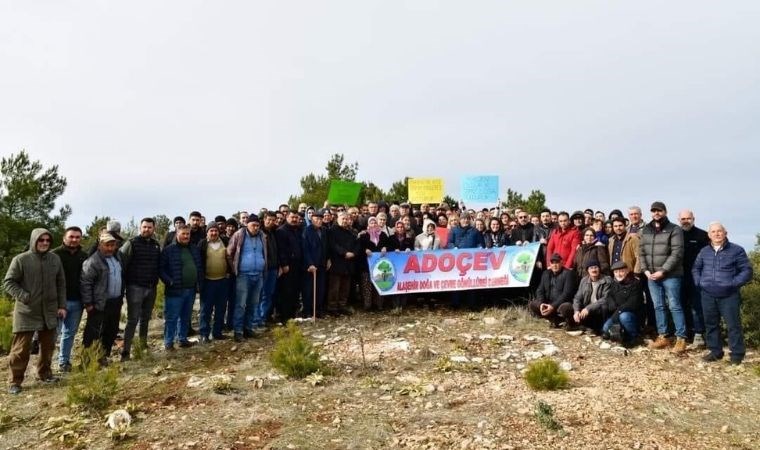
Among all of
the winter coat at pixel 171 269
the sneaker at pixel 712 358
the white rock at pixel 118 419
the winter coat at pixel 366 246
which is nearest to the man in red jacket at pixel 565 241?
the sneaker at pixel 712 358

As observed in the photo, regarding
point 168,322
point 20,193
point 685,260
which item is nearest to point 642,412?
point 685,260

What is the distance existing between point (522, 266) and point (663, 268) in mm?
2775

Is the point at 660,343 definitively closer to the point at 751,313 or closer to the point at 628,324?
the point at 628,324

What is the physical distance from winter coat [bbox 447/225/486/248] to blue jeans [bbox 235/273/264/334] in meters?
3.88

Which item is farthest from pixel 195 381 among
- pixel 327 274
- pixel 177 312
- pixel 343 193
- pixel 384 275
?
pixel 343 193

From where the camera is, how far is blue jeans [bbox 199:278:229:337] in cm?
877

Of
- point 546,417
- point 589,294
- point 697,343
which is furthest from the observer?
point 589,294

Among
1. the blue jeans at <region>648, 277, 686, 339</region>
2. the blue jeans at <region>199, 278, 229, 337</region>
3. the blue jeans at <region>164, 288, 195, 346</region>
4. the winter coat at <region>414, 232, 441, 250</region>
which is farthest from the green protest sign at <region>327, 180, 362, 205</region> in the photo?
the blue jeans at <region>648, 277, 686, 339</region>

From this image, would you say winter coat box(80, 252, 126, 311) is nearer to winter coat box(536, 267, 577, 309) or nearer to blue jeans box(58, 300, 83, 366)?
blue jeans box(58, 300, 83, 366)

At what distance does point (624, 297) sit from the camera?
8555mm

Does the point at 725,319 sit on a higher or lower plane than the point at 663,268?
lower

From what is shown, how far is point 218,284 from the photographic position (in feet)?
28.9

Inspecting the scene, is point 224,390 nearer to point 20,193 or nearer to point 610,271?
point 610,271

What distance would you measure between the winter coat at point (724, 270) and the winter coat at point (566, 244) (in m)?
2.20
